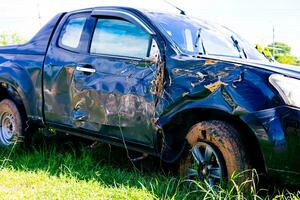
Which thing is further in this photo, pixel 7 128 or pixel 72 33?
pixel 7 128

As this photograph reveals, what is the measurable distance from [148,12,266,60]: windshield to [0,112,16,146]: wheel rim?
2301 millimetres

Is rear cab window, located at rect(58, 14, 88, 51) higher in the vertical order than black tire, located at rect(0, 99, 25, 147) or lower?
higher

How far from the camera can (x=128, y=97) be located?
4086 mm

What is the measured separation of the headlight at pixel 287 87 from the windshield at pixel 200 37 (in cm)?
97

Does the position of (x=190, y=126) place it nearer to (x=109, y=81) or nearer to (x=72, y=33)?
(x=109, y=81)

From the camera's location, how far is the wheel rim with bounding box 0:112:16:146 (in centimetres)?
550

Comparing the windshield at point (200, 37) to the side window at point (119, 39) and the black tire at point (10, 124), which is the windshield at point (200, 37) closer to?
the side window at point (119, 39)

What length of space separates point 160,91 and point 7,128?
8.61 feet

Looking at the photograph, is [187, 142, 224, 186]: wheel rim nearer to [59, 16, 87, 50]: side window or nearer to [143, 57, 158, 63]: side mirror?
[143, 57, 158, 63]: side mirror

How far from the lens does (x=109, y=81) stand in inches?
167

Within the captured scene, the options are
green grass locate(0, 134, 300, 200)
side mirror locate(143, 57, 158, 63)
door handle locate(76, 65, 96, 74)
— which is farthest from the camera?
door handle locate(76, 65, 96, 74)

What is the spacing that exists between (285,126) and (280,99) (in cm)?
19

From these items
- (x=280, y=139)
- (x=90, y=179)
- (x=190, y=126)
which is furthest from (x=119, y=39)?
(x=280, y=139)

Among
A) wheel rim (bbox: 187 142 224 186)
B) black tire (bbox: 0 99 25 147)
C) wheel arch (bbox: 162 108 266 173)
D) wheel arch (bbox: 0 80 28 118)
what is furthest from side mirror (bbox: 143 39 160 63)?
black tire (bbox: 0 99 25 147)
